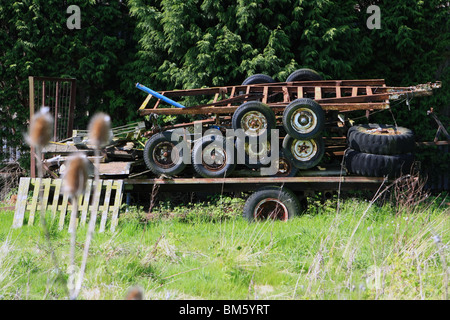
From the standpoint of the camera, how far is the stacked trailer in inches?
254

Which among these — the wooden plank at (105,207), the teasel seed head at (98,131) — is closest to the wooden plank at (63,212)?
the wooden plank at (105,207)

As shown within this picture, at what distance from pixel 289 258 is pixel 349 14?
6.76 metres

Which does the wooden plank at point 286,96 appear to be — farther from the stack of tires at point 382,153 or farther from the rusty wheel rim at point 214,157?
the rusty wheel rim at point 214,157

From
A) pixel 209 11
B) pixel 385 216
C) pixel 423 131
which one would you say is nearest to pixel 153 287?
pixel 385 216

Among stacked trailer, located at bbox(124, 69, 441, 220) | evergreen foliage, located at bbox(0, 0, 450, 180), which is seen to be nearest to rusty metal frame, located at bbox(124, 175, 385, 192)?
stacked trailer, located at bbox(124, 69, 441, 220)

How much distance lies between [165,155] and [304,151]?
82.0 inches

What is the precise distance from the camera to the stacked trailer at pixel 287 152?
6457 mm

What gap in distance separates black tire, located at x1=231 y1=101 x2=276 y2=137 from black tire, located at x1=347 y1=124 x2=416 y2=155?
1.24 meters

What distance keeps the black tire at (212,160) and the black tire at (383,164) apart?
1833 millimetres

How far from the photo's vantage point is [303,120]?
647 centimetres

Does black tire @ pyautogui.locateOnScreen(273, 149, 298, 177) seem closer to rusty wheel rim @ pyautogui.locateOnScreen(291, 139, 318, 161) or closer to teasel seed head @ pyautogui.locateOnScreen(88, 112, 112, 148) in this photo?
rusty wheel rim @ pyautogui.locateOnScreen(291, 139, 318, 161)

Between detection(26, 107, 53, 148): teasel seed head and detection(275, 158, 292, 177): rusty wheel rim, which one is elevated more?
detection(26, 107, 53, 148): teasel seed head

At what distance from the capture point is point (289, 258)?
506 cm

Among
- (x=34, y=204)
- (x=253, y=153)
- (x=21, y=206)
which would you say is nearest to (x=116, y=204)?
(x=34, y=204)
